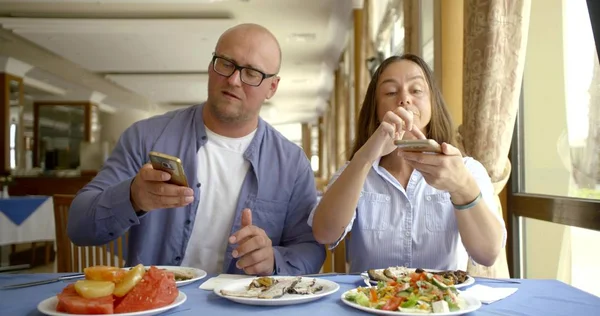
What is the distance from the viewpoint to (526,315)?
3.52 ft

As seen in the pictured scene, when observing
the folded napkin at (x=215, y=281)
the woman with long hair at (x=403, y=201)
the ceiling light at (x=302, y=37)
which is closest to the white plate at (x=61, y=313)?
the folded napkin at (x=215, y=281)

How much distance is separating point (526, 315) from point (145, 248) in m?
1.31

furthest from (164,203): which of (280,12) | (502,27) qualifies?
(280,12)

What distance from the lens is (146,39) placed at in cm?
1018

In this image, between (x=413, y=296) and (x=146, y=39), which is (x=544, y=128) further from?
(x=146, y=39)

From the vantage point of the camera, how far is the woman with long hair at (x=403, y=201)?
154cm

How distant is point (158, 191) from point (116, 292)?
0.40 meters

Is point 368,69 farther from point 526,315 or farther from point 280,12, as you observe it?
point 526,315

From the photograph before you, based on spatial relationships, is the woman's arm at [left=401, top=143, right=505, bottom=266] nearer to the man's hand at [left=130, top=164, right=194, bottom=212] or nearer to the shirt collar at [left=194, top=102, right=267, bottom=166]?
the man's hand at [left=130, top=164, right=194, bottom=212]

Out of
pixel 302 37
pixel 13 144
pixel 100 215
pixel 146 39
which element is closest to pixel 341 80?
pixel 302 37

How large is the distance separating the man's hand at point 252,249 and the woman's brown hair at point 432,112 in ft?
1.97

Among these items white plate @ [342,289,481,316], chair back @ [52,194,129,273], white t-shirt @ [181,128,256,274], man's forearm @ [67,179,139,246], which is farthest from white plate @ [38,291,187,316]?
chair back @ [52,194,129,273]

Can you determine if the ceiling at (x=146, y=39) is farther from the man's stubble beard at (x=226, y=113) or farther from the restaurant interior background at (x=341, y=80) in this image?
the man's stubble beard at (x=226, y=113)

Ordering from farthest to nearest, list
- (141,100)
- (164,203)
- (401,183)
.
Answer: (141,100)
(401,183)
(164,203)
